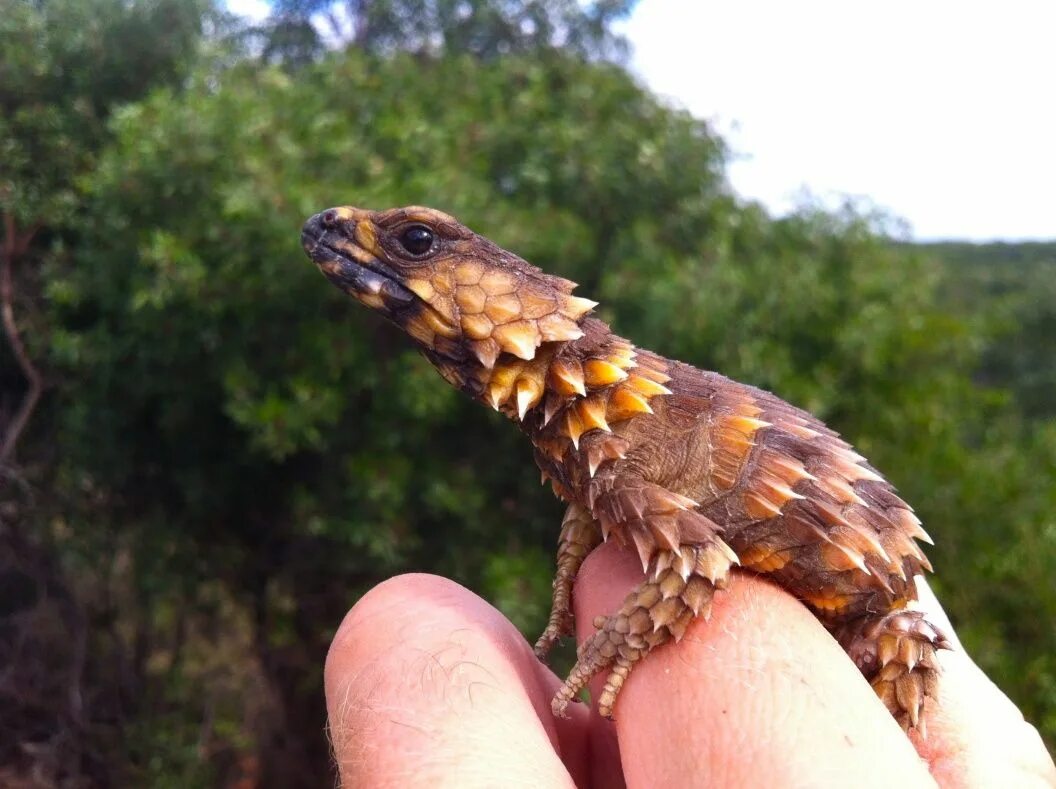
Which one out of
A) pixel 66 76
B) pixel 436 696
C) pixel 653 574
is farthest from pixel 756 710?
pixel 66 76

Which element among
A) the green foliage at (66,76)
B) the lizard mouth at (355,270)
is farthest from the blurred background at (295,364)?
the lizard mouth at (355,270)

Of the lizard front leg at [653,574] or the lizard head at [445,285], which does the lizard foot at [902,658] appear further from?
the lizard head at [445,285]

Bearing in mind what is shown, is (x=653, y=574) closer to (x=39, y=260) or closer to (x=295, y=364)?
(x=295, y=364)

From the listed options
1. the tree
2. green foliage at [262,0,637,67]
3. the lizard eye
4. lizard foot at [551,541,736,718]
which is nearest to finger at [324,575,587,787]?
lizard foot at [551,541,736,718]

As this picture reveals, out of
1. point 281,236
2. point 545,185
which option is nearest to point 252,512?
point 281,236

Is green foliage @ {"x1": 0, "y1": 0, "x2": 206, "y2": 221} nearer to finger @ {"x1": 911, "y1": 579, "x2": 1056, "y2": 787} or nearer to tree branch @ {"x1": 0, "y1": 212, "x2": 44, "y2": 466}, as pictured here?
tree branch @ {"x1": 0, "y1": 212, "x2": 44, "y2": 466}

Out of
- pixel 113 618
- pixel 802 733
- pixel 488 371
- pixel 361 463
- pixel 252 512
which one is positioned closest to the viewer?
pixel 802 733

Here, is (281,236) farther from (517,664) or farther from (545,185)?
(517,664)
